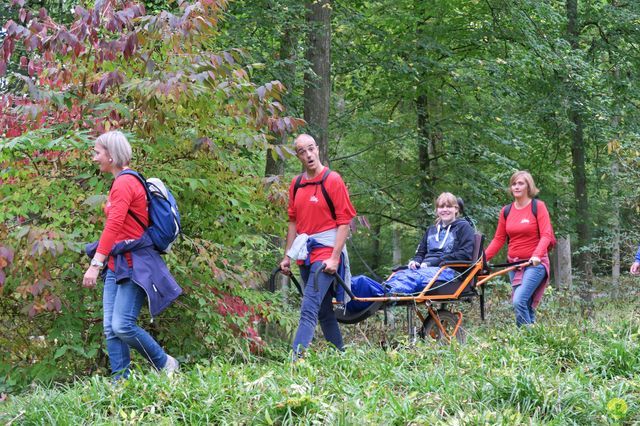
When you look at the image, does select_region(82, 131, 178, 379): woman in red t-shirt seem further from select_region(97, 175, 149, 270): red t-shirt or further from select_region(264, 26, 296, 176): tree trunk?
A: select_region(264, 26, 296, 176): tree trunk

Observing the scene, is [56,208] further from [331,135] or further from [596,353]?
[331,135]

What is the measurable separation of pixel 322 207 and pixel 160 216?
1.46 meters

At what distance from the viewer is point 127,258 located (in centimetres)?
605

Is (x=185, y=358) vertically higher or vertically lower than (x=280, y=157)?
lower

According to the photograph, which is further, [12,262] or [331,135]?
[331,135]

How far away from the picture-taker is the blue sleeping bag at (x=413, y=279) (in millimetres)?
8047

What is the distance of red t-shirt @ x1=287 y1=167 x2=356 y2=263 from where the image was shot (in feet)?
22.8

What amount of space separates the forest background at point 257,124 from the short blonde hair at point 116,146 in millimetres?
356

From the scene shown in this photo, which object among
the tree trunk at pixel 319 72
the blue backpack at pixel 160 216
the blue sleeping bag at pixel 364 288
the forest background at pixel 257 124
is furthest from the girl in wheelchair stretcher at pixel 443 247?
the tree trunk at pixel 319 72

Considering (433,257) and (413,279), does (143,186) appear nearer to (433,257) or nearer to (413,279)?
(413,279)

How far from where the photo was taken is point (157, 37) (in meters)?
7.00

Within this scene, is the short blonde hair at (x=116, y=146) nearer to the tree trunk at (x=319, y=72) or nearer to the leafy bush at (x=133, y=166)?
the leafy bush at (x=133, y=166)

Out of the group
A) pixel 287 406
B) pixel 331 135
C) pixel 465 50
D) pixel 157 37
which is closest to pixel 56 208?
pixel 157 37

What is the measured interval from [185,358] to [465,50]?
40.3ft
